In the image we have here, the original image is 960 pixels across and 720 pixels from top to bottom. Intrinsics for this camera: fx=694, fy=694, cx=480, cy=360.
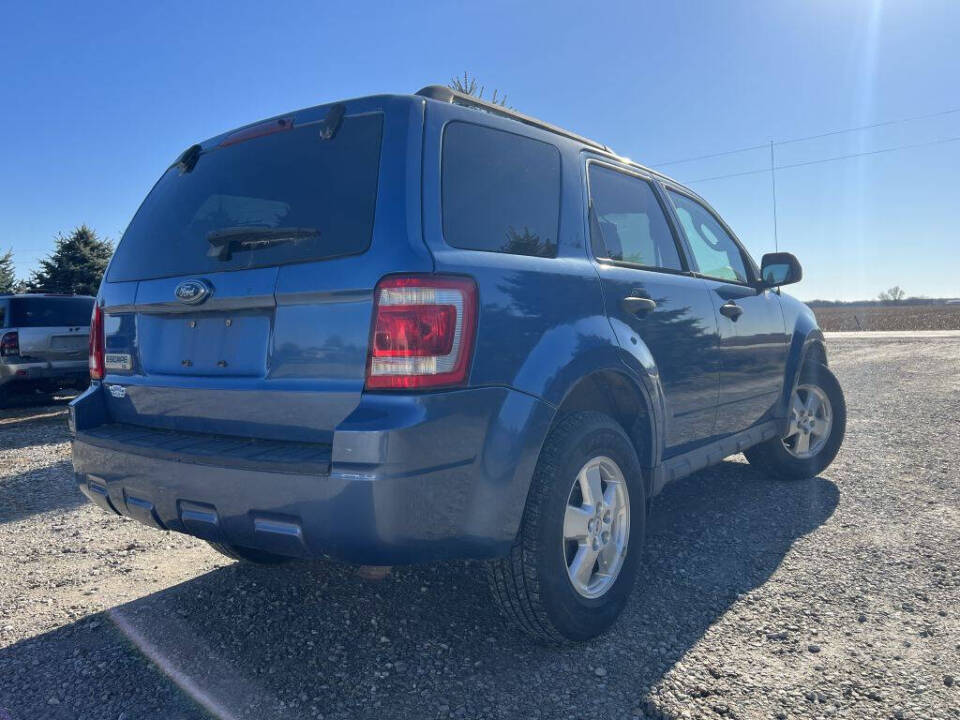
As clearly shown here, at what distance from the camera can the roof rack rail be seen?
244cm

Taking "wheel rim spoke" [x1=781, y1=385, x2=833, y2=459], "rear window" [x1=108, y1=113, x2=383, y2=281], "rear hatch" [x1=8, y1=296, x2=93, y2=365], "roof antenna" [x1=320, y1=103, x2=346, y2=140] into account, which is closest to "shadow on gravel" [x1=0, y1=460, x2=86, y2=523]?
"rear window" [x1=108, y1=113, x2=383, y2=281]

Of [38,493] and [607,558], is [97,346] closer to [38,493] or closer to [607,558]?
[607,558]

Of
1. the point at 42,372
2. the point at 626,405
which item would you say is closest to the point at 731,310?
the point at 626,405

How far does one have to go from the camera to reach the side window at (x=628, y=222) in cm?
300

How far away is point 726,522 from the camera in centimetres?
393

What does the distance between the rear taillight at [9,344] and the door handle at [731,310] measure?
8862 mm

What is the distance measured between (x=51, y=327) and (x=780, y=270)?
350 inches

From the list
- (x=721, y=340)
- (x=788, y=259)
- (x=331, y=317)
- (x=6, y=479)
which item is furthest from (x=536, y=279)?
(x=6, y=479)

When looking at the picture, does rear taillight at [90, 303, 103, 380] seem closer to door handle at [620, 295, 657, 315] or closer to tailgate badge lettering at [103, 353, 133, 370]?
tailgate badge lettering at [103, 353, 133, 370]

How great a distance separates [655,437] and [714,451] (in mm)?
795

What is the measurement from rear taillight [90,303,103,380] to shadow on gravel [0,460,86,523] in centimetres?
227

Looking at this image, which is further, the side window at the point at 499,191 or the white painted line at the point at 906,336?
the white painted line at the point at 906,336

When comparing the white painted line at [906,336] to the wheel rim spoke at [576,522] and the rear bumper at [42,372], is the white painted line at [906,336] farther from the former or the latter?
the wheel rim spoke at [576,522]

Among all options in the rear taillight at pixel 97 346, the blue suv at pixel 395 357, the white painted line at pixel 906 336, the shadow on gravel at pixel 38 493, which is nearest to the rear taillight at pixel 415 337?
the blue suv at pixel 395 357
